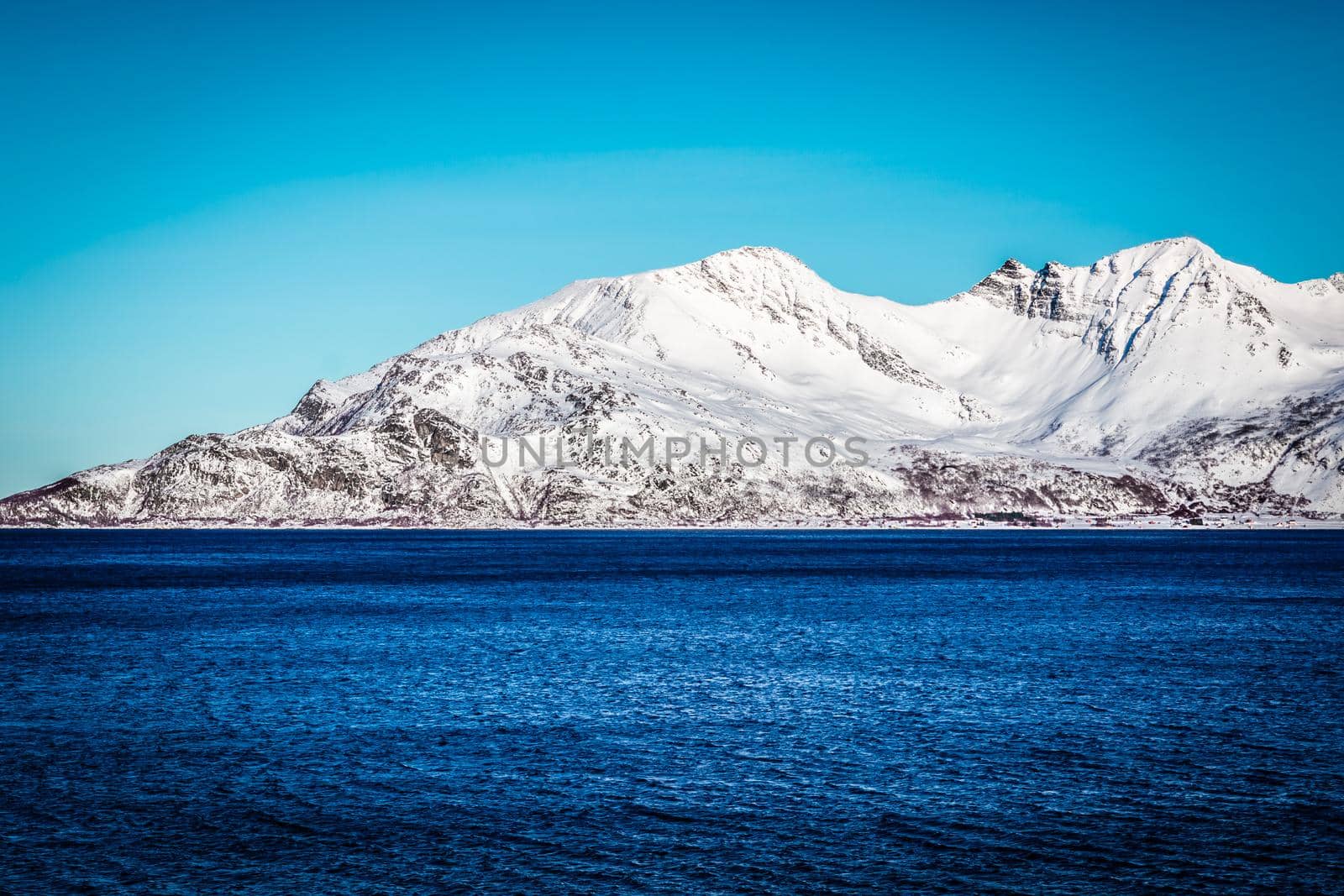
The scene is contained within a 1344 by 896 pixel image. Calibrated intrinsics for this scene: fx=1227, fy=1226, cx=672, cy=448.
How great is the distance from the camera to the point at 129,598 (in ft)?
411

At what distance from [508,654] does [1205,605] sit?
6917 centimetres

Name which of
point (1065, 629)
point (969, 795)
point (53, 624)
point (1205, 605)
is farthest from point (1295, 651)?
point (53, 624)

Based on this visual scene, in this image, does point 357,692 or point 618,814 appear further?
point 357,692

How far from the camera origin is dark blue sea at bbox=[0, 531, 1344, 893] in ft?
111

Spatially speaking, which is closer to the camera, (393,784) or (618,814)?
(618,814)

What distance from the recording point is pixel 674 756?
152 feet

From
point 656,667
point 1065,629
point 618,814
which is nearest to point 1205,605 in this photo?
point 1065,629

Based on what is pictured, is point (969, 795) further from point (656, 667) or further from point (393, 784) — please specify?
point (656, 667)

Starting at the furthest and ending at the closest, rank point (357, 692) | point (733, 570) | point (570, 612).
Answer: point (733, 570) < point (570, 612) < point (357, 692)

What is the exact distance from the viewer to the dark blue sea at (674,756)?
33.8 metres

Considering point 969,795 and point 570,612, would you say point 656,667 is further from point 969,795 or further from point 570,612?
point 570,612

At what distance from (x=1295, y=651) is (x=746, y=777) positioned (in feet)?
161

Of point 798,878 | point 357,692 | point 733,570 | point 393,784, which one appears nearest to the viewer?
point 798,878

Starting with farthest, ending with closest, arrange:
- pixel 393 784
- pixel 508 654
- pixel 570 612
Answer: pixel 570 612
pixel 508 654
pixel 393 784
